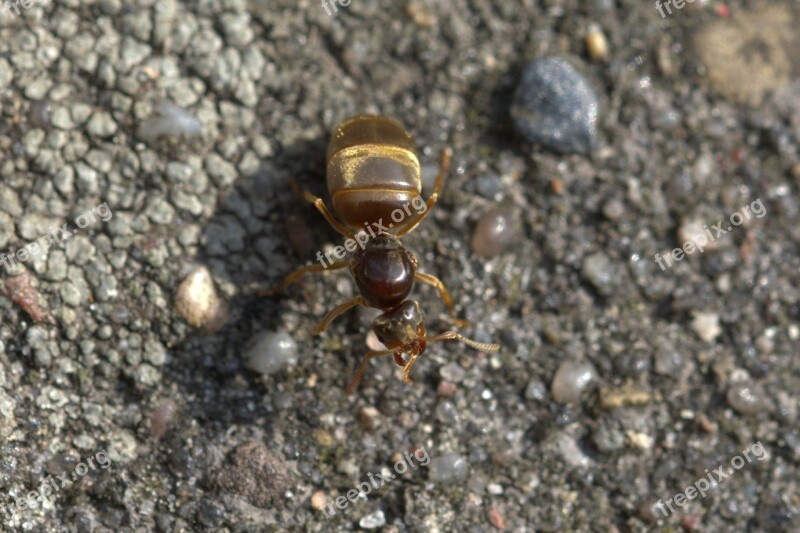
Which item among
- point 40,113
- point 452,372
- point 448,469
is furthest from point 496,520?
point 40,113

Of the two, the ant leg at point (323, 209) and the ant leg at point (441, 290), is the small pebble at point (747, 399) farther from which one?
the ant leg at point (323, 209)

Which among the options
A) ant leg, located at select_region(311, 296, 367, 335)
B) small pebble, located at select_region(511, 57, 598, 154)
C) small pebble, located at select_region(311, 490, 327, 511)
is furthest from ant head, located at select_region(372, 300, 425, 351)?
small pebble, located at select_region(511, 57, 598, 154)

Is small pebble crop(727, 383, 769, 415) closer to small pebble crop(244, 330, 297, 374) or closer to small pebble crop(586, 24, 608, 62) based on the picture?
small pebble crop(586, 24, 608, 62)

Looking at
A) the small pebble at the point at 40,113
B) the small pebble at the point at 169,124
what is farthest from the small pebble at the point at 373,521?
the small pebble at the point at 40,113

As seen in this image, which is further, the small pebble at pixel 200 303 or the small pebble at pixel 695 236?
the small pebble at pixel 695 236

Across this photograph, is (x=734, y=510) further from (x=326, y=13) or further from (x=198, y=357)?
(x=326, y=13)

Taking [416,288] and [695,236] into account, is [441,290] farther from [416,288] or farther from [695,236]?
[695,236]
